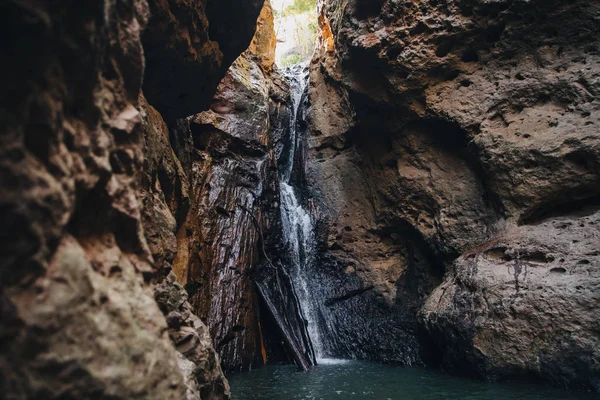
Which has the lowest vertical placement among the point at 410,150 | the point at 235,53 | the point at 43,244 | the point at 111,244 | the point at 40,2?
the point at 43,244

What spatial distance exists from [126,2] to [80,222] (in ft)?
4.25

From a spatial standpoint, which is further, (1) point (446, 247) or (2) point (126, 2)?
(1) point (446, 247)

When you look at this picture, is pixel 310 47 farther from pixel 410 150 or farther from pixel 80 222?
pixel 80 222

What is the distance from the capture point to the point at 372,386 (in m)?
6.63

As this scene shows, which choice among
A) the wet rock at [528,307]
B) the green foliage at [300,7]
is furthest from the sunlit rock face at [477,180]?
the green foliage at [300,7]

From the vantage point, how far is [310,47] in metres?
28.1

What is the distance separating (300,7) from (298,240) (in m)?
20.0

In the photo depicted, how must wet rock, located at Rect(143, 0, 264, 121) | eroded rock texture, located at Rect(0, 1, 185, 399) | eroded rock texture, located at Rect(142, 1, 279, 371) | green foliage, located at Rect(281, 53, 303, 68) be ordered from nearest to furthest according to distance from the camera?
eroded rock texture, located at Rect(0, 1, 185, 399), wet rock, located at Rect(143, 0, 264, 121), eroded rock texture, located at Rect(142, 1, 279, 371), green foliage, located at Rect(281, 53, 303, 68)

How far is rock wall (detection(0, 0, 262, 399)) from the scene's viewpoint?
5.30 ft

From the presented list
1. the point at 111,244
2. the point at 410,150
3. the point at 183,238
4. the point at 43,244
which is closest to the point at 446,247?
the point at 410,150

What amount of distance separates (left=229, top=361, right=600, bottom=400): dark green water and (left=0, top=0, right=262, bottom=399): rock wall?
4.29 metres

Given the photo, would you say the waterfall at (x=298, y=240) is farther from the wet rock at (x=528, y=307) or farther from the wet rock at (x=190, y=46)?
the wet rock at (x=190, y=46)

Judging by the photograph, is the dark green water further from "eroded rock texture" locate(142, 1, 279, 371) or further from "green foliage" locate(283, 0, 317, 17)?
"green foliage" locate(283, 0, 317, 17)

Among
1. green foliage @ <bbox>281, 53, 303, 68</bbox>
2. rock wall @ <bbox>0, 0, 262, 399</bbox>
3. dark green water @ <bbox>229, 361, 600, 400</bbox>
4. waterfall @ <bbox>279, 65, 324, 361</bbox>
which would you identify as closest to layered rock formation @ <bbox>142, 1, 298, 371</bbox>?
waterfall @ <bbox>279, 65, 324, 361</bbox>
